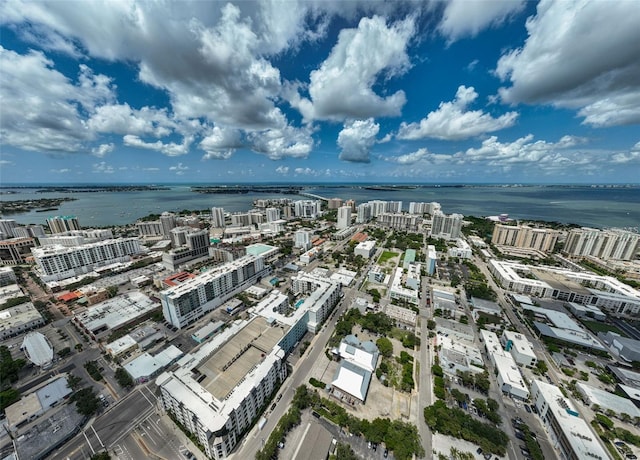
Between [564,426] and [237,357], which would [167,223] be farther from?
[564,426]

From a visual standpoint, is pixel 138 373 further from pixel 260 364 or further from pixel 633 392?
pixel 633 392

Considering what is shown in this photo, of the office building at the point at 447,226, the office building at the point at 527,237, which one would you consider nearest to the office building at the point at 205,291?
the office building at the point at 447,226

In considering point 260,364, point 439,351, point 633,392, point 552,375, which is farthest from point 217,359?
point 633,392

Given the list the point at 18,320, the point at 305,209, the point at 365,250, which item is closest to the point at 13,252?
the point at 18,320

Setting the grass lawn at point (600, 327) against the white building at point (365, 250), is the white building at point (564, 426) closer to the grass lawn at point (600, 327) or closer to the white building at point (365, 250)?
the grass lawn at point (600, 327)

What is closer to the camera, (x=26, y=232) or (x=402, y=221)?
(x=26, y=232)

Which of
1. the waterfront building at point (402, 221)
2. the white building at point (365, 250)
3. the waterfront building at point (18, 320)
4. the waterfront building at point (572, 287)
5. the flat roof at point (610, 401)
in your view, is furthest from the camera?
the waterfront building at point (402, 221)
